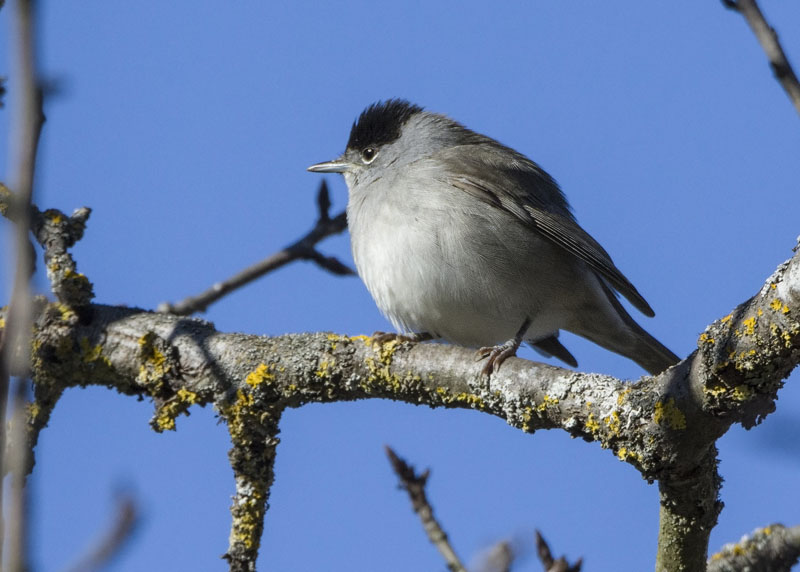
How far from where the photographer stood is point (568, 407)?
138 inches

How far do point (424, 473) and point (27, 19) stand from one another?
1.97m

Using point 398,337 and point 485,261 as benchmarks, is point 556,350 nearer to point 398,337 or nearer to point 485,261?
point 485,261

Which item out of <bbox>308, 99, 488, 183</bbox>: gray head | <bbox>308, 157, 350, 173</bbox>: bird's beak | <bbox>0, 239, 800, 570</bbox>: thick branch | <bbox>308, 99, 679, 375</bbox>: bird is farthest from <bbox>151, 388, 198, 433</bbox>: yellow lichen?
<bbox>308, 157, 350, 173</bbox>: bird's beak

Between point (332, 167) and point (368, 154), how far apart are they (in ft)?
1.01

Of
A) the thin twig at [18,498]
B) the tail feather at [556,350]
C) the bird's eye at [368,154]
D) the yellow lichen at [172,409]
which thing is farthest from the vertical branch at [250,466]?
the bird's eye at [368,154]

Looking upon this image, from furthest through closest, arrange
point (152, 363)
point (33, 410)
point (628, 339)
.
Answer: point (628, 339) < point (152, 363) < point (33, 410)

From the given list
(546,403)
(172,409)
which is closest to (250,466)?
(172,409)

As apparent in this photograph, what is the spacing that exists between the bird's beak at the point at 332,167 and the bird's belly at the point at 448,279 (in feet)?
4.29

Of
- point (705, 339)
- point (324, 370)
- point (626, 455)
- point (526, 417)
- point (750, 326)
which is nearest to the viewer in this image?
point (750, 326)

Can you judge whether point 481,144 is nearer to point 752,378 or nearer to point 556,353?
point 556,353

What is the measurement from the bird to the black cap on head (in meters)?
0.53

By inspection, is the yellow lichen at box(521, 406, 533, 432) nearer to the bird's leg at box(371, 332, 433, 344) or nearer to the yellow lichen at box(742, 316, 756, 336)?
the bird's leg at box(371, 332, 433, 344)

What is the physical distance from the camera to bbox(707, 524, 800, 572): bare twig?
9.09 ft

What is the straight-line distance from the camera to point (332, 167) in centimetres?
711
